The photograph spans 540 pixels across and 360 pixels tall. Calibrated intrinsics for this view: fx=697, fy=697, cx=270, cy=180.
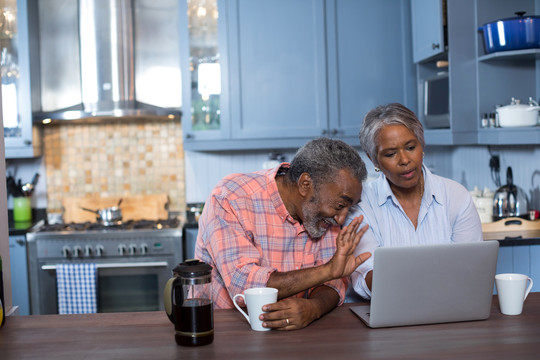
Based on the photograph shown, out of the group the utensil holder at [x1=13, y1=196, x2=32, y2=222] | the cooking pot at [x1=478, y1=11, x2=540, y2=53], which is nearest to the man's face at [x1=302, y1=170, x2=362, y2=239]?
the cooking pot at [x1=478, y1=11, x2=540, y2=53]

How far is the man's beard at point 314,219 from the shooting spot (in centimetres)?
198

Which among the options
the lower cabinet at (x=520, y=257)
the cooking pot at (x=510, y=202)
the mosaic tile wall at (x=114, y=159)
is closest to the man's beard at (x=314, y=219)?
the lower cabinet at (x=520, y=257)

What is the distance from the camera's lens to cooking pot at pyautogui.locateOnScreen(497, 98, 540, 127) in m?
3.33

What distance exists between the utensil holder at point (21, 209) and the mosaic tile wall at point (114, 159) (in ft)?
0.58

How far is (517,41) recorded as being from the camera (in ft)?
10.8

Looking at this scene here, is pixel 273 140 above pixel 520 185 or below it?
above

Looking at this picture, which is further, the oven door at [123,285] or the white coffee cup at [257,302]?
the oven door at [123,285]

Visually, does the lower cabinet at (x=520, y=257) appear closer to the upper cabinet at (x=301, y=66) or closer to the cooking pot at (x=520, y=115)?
the cooking pot at (x=520, y=115)

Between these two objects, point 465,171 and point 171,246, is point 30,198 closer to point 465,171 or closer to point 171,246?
point 171,246

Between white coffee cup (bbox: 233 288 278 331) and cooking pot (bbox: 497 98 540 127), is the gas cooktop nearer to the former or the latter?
cooking pot (bbox: 497 98 540 127)

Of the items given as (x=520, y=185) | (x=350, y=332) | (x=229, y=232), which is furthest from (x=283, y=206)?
(x=520, y=185)

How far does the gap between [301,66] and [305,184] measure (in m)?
2.34

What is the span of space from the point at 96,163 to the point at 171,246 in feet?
3.23

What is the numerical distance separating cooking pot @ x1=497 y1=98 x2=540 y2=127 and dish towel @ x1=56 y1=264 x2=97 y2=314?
2352mm
